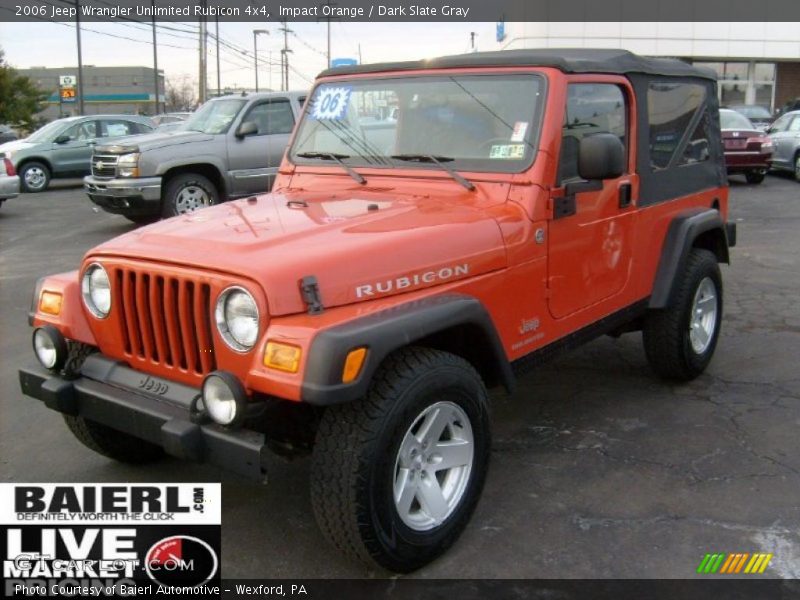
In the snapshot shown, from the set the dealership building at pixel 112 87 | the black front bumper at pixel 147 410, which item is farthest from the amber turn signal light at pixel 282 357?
the dealership building at pixel 112 87

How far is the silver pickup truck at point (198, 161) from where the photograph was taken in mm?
10906

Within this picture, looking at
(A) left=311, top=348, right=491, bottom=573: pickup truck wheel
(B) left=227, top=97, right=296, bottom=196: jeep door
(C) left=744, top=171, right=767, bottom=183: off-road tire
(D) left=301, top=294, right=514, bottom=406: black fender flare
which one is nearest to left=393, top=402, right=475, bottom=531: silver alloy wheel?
(A) left=311, top=348, right=491, bottom=573: pickup truck wheel

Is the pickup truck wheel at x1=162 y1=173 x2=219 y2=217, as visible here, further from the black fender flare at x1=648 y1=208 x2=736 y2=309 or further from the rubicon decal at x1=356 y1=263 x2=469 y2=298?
the rubicon decal at x1=356 y1=263 x2=469 y2=298

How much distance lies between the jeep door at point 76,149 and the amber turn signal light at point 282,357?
16.5m

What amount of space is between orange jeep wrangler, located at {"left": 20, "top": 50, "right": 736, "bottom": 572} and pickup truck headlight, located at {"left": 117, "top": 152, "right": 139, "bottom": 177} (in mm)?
6926

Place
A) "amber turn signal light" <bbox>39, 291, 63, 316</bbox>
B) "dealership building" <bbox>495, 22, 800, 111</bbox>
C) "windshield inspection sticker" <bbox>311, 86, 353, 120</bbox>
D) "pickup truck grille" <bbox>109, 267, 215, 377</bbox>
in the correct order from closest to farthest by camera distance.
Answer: "pickup truck grille" <bbox>109, 267, 215, 377</bbox>
"amber turn signal light" <bbox>39, 291, 63, 316</bbox>
"windshield inspection sticker" <bbox>311, 86, 353, 120</bbox>
"dealership building" <bbox>495, 22, 800, 111</bbox>

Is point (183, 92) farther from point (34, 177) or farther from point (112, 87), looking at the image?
point (34, 177)

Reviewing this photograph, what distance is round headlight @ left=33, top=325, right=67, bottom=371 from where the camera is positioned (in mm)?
3387

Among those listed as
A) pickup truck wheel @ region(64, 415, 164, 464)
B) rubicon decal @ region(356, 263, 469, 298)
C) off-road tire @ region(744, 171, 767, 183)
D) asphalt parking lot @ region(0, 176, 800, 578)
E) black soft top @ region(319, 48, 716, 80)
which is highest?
black soft top @ region(319, 48, 716, 80)

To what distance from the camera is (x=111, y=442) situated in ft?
12.9

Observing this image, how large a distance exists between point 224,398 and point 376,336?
0.57 meters

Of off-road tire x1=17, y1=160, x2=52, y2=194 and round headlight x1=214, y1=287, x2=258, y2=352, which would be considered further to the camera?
off-road tire x1=17, y1=160, x2=52, y2=194

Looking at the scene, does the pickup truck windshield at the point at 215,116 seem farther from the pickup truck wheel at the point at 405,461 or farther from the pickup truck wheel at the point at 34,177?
the pickup truck wheel at the point at 405,461

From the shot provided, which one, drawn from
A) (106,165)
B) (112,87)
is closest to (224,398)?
(106,165)
